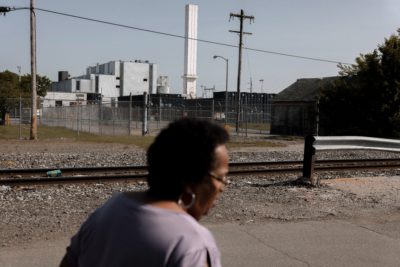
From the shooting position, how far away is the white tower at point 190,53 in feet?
348

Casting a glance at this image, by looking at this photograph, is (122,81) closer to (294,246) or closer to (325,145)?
(325,145)

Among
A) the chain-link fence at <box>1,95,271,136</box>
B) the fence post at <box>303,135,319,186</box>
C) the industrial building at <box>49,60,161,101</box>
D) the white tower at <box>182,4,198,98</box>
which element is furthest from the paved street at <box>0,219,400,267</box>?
the industrial building at <box>49,60,161,101</box>

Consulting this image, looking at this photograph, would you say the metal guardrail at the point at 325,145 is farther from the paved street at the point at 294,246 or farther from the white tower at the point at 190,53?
the white tower at the point at 190,53

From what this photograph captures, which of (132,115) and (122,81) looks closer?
(132,115)

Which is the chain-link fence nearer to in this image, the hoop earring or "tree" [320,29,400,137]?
"tree" [320,29,400,137]

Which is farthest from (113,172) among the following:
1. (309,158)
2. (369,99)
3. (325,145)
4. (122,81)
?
(122,81)

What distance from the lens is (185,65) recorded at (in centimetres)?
10900

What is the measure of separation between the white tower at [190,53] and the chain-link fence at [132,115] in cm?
4654

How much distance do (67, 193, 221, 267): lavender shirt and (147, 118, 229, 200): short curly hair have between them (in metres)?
0.10

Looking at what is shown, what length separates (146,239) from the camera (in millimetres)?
1698

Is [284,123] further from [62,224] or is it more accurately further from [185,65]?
[185,65]

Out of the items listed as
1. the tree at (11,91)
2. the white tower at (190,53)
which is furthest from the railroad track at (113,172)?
the white tower at (190,53)

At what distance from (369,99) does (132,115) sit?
78.1 feet

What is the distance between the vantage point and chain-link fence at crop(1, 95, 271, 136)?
121ft
